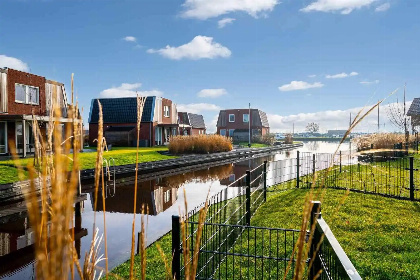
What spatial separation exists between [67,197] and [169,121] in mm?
47136

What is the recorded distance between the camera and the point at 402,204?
33.4 feet

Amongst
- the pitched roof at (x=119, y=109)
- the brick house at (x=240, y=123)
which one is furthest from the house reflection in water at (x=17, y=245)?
the brick house at (x=240, y=123)

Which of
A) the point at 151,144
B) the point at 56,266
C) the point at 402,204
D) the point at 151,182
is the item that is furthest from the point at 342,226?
the point at 151,144

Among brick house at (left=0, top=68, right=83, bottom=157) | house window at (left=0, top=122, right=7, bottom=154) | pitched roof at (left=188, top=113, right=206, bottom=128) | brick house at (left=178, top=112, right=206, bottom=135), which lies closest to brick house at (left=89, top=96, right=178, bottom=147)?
brick house at (left=178, top=112, right=206, bottom=135)

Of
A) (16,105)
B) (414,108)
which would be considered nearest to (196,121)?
(414,108)

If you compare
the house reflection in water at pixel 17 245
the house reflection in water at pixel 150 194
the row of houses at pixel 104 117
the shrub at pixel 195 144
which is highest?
the row of houses at pixel 104 117

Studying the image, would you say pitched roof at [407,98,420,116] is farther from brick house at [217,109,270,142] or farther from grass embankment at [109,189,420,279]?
grass embankment at [109,189,420,279]

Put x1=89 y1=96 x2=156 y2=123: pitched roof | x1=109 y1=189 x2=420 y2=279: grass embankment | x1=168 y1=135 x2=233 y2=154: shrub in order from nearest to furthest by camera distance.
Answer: x1=109 y1=189 x2=420 y2=279: grass embankment → x1=168 y1=135 x2=233 y2=154: shrub → x1=89 y1=96 x2=156 y2=123: pitched roof

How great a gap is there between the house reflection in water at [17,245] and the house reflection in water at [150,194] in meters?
1.73

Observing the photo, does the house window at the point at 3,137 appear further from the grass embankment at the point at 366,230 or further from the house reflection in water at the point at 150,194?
the grass embankment at the point at 366,230

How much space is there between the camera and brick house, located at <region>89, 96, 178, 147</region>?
41.2m

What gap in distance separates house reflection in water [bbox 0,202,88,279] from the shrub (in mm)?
20637

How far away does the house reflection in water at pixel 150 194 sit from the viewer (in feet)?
37.4

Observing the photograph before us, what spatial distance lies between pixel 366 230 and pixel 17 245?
830 cm
